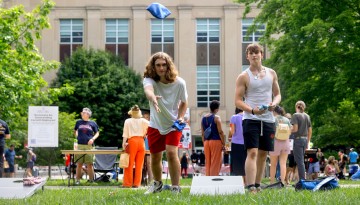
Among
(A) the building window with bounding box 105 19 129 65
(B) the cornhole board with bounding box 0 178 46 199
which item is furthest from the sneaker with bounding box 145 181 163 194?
(A) the building window with bounding box 105 19 129 65

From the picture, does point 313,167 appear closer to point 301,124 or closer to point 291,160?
point 291,160

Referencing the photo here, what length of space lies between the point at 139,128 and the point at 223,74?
164 feet

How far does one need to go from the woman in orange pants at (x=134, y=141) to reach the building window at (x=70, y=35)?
4931 cm

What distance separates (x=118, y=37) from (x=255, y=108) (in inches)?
2241

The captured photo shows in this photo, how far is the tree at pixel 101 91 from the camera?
6069cm

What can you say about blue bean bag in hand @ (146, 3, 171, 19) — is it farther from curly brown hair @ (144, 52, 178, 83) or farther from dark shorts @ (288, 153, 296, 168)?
curly brown hair @ (144, 52, 178, 83)

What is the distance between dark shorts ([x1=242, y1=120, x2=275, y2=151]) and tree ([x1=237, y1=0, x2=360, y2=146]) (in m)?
22.1

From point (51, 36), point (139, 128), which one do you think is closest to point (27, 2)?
point (51, 36)

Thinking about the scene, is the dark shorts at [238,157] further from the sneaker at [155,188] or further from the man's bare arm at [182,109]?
the man's bare arm at [182,109]

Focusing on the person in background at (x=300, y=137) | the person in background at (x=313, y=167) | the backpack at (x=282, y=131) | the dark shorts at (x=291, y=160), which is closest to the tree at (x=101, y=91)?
the person in background at (x=313, y=167)

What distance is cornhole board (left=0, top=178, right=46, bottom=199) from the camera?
35.1ft

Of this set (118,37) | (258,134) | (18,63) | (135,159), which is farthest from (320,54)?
(118,37)

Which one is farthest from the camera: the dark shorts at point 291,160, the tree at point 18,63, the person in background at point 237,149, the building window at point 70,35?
the building window at point 70,35

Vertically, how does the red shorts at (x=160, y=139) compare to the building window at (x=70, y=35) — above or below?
below
